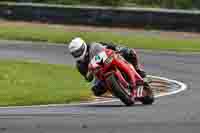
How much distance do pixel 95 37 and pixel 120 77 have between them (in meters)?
14.6

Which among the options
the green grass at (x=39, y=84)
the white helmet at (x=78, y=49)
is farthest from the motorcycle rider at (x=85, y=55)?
the green grass at (x=39, y=84)

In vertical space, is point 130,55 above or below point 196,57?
above

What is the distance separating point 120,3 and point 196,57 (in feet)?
32.8

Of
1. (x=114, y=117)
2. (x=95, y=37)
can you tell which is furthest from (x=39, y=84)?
(x=95, y=37)

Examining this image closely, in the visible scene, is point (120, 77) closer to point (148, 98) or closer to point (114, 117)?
point (148, 98)

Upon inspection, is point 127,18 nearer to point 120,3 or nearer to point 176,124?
point 120,3

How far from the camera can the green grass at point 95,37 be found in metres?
27.7

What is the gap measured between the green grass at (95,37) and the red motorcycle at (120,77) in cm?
1144

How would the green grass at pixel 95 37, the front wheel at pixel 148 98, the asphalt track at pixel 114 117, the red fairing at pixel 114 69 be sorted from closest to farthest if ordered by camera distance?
the asphalt track at pixel 114 117 → the red fairing at pixel 114 69 → the front wheel at pixel 148 98 → the green grass at pixel 95 37

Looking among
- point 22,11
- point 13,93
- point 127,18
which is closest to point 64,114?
point 13,93

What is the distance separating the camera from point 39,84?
744 inches

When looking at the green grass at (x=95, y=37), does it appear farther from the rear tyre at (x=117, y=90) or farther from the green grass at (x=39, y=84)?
the rear tyre at (x=117, y=90)

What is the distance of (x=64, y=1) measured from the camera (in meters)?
36.4

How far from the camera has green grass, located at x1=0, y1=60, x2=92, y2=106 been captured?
16.8m
